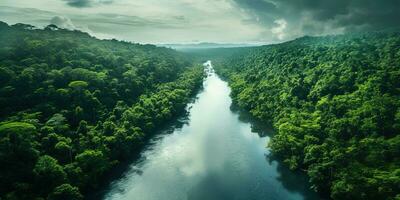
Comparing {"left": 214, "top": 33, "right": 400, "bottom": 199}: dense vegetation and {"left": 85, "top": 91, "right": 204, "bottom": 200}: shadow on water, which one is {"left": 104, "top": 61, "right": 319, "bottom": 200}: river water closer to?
{"left": 85, "top": 91, "right": 204, "bottom": 200}: shadow on water

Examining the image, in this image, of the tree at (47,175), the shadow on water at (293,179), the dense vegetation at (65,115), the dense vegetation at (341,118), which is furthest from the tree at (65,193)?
the dense vegetation at (341,118)

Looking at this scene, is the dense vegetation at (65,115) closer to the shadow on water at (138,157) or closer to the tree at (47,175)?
the tree at (47,175)

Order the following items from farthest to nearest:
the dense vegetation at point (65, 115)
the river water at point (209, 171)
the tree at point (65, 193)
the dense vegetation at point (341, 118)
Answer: the river water at point (209, 171), the dense vegetation at point (65, 115), the dense vegetation at point (341, 118), the tree at point (65, 193)

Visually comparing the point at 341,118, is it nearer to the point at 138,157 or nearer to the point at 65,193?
the point at 138,157

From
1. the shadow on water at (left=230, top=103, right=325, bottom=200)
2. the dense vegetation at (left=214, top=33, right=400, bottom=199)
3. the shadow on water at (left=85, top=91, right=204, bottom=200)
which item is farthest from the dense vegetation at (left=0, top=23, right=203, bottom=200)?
the dense vegetation at (left=214, top=33, right=400, bottom=199)

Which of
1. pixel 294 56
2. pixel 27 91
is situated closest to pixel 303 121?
pixel 27 91
